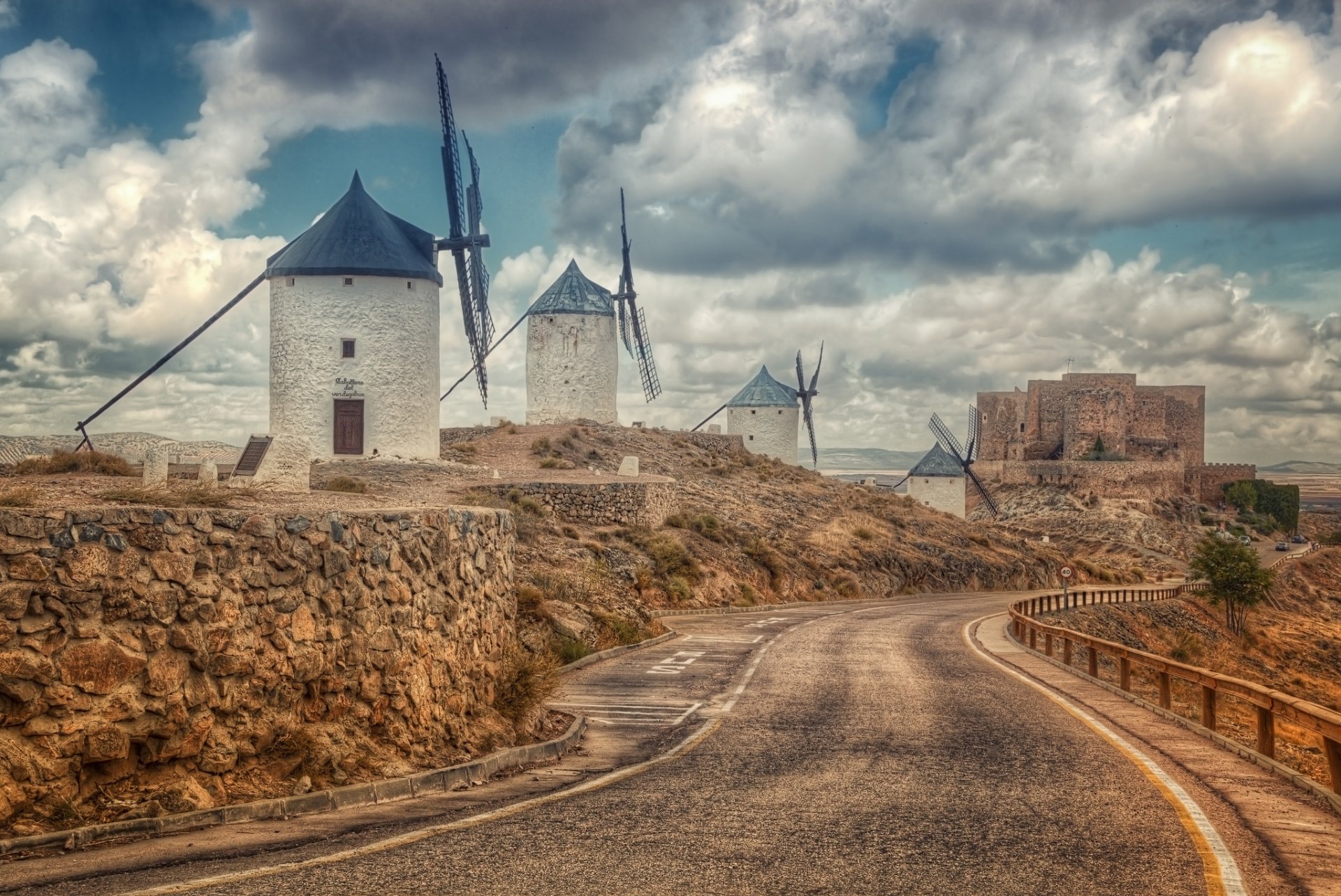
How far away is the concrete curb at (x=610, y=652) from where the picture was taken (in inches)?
824

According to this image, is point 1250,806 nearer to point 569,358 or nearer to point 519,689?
point 519,689

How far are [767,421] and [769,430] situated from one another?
1.98ft

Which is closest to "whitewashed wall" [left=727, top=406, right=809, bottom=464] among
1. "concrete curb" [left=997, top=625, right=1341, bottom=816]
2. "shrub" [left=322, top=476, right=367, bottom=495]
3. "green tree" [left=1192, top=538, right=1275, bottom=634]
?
"green tree" [left=1192, top=538, right=1275, bottom=634]

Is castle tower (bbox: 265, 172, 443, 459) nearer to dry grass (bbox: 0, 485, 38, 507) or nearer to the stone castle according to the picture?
dry grass (bbox: 0, 485, 38, 507)

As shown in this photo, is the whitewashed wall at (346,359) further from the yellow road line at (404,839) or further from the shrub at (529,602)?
the yellow road line at (404,839)

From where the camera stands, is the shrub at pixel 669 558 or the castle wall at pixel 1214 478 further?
the castle wall at pixel 1214 478

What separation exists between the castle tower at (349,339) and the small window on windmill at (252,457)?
8.02ft

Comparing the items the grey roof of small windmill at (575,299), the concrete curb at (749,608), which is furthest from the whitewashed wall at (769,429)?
the concrete curb at (749,608)

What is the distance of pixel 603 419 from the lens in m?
66.1

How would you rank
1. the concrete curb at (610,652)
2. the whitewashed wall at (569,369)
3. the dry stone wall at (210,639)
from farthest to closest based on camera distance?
1. the whitewashed wall at (569,369)
2. the concrete curb at (610,652)
3. the dry stone wall at (210,639)

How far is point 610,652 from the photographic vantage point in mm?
23156

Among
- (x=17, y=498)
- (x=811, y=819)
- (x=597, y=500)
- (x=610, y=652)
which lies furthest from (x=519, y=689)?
(x=597, y=500)

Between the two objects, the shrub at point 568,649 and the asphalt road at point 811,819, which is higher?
the asphalt road at point 811,819

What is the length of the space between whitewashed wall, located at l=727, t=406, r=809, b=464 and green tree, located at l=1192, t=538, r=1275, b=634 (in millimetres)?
33325
